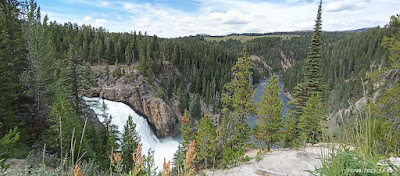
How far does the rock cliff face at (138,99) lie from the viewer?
50.3 meters

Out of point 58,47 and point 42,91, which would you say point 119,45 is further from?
point 42,91

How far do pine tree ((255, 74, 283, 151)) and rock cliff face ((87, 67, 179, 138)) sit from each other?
34.0 metres

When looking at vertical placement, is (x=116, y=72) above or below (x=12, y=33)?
below

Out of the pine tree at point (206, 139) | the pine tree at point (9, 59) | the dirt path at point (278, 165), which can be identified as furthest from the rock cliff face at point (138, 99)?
the dirt path at point (278, 165)

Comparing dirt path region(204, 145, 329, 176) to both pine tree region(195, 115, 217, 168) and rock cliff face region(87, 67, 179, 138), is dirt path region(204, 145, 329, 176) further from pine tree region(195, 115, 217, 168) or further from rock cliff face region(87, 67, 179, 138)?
rock cliff face region(87, 67, 179, 138)

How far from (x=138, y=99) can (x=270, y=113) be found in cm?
3877

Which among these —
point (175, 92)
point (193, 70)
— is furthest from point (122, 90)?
point (193, 70)

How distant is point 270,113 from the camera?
19.6 m

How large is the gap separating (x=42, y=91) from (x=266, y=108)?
2075 centimetres

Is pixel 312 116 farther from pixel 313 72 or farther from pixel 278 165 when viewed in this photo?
pixel 278 165

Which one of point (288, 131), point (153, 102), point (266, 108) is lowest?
point (153, 102)

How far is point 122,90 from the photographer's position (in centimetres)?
5091

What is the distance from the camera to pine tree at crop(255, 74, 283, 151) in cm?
1931

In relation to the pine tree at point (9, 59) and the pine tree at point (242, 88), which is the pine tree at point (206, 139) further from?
the pine tree at point (9, 59)
